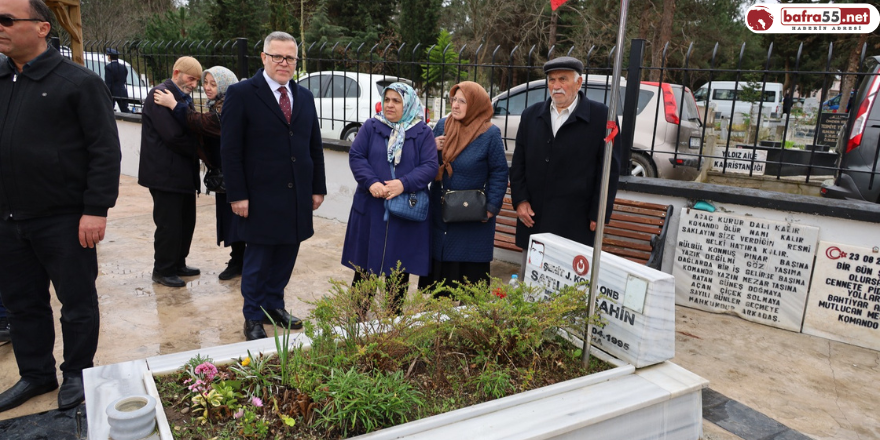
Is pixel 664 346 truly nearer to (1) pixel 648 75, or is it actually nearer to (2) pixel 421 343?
(2) pixel 421 343

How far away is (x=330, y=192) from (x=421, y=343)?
14.4ft

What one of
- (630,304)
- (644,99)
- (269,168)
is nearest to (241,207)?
(269,168)

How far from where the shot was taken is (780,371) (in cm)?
346

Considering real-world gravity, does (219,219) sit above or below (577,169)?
below

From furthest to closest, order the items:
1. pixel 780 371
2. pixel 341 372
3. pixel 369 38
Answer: pixel 369 38 < pixel 780 371 < pixel 341 372

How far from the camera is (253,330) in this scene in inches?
139

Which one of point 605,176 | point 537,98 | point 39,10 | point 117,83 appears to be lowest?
point 605,176

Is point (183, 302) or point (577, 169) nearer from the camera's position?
point (577, 169)

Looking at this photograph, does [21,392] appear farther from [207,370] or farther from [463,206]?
[463,206]

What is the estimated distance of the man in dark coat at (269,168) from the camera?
329 centimetres

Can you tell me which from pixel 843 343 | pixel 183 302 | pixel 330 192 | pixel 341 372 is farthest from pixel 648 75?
pixel 341 372

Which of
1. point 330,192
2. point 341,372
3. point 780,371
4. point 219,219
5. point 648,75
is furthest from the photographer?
point 648,75

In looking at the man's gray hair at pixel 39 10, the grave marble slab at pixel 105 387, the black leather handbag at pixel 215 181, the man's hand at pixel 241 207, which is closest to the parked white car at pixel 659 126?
the black leather handbag at pixel 215 181

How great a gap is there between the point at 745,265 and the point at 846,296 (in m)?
0.62
